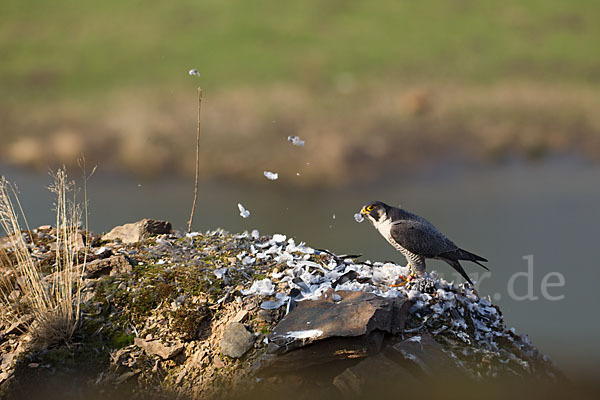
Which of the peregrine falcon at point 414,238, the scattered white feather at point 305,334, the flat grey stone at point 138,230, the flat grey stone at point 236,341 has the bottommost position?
the flat grey stone at point 236,341

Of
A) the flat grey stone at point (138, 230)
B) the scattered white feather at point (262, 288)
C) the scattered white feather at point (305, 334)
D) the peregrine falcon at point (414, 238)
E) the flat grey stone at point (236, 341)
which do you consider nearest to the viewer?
the scattered white feather at point (305, 334)

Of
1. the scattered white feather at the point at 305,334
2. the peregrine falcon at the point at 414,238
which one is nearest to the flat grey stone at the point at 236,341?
the scattered white feather at the point at 305,334

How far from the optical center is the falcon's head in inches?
173

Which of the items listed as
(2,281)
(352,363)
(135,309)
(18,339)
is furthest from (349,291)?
(2,281)

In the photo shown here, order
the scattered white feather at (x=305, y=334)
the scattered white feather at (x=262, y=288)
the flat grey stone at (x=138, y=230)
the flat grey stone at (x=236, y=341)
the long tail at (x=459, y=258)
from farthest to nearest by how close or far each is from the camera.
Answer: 1. the flat grey stone at (x=138, y=230)
2. the long tail at (x=459, y=258)
3. the scattered white feather at (x=262, y=288)
4. the flat grey stone at (x=236, y=341)
5. the scattered white feather at (x=305, y=334)

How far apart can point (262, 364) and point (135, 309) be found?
3.46 feet

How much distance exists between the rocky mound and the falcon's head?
35 centimetres

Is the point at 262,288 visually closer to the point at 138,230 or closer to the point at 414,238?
the point at 414,238

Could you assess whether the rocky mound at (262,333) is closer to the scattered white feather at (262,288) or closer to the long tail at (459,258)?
the scattered white feather at (262,288)

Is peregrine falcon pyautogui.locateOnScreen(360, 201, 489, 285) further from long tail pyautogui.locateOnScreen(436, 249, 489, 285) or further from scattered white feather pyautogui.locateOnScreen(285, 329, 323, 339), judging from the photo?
scattered white feather pyautogui.locateOnScreen(285, 329, 323, 339)

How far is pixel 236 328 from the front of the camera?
3691 mm

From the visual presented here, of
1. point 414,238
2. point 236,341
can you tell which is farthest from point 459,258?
point 236,341

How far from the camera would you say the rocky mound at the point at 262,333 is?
3479 millimetres

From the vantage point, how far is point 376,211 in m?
4.40
